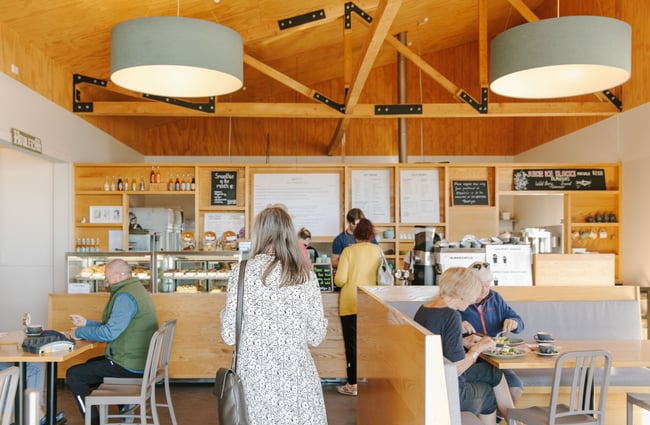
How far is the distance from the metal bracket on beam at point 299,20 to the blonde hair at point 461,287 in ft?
13.2

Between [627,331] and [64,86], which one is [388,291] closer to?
[627,331]

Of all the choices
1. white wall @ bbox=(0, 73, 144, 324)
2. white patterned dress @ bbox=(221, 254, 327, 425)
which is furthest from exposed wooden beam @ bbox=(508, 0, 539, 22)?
white patterned dress @ bbox=(221, 254, 327, 425)

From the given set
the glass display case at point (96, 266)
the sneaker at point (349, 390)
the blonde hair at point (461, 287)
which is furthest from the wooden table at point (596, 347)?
the glass display case at point (96, 266)

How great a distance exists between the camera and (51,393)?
3633 millimetres

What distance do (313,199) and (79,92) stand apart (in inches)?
123

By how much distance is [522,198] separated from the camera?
419 inches

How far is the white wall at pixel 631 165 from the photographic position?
707cm

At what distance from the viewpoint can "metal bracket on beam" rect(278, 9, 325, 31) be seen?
257 inches

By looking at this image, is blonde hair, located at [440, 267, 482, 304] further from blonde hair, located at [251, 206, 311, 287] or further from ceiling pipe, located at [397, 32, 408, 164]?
ceiling pipe, located at [397, 32, 408, 164]

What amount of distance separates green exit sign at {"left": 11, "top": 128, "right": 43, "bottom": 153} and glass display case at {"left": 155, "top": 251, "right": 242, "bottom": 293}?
157 centimetres

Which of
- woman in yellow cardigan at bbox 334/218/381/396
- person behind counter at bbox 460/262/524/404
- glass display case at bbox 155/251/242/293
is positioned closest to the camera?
person behind counter at bbox 460/262/524/404

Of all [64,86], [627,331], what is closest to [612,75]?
[627,331]

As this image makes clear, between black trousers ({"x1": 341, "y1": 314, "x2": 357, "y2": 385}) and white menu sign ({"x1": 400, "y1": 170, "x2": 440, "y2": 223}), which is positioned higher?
white menu sign ({"x1": 400, "y1": 170, "x2": 440, "y2": 223})

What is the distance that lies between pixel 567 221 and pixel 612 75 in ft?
14.0
